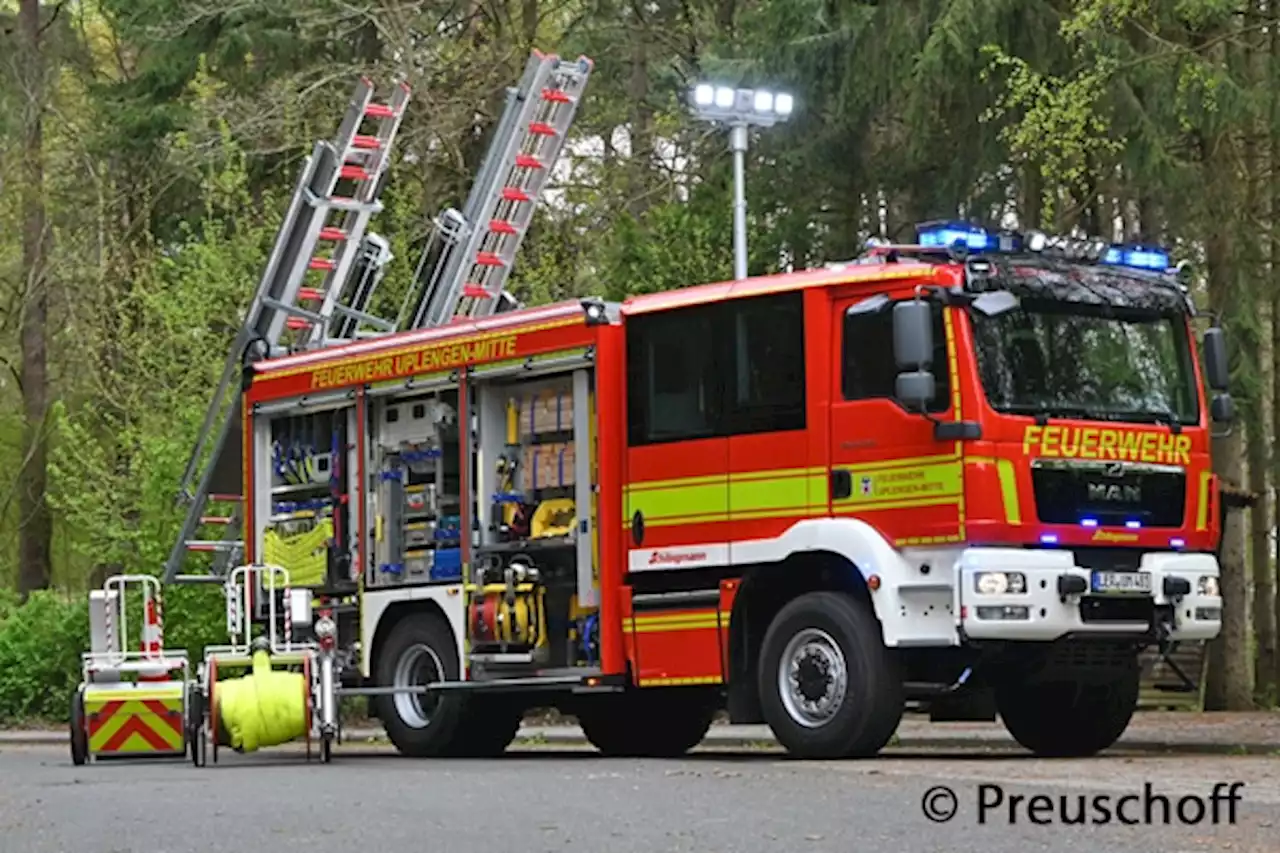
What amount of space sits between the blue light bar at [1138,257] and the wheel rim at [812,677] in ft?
11.0

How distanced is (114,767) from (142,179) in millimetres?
22018

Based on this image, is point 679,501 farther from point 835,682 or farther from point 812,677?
point 835,682

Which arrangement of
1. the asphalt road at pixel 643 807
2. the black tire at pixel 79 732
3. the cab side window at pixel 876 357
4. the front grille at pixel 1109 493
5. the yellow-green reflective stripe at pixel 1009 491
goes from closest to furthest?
the asphalt road at pixel 643 807, the yellow-green reflective stripe at pixel 1009 491, the cab side window at pixel 876 357, the front grille at pixel 1109 493, the black tire at pixel 79 732

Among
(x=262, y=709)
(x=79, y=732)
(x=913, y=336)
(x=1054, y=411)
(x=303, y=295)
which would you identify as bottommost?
(x=79, y=732)

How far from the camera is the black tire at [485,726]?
21.5m

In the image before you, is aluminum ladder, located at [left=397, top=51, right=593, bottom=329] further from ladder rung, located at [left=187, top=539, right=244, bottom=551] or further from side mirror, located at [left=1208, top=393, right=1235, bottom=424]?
side mirror, located at [left=1208, top=393, right=1235, bottom=424]

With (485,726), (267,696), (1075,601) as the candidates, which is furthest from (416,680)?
(1075,601)

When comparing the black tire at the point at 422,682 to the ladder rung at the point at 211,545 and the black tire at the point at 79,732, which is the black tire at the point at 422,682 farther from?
the ladder rung at the point at 211,545

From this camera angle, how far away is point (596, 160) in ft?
129

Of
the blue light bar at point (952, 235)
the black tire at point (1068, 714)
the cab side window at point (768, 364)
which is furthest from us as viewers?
the black tire at point (1068, 714)

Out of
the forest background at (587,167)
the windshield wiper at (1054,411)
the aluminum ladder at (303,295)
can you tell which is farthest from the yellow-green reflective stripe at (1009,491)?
the aluminum ladder at (303,295)

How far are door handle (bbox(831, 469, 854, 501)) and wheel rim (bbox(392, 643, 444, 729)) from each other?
4.36 m

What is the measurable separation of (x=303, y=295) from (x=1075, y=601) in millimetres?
9269

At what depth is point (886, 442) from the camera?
17.9 metres
